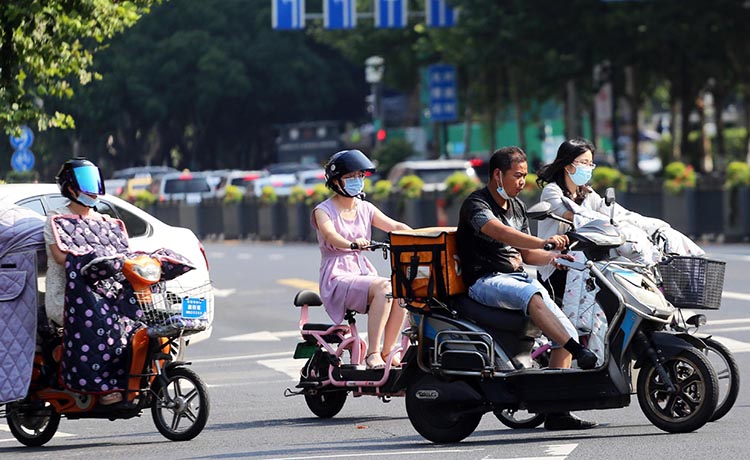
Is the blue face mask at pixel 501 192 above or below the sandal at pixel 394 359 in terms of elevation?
above

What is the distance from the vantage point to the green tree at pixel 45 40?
15281 millimetres

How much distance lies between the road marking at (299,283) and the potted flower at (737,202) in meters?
8.90

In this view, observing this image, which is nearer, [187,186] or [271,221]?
[271,221]

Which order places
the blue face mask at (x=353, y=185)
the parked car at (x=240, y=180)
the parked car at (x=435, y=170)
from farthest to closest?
the parked car at (x=240, y=180)
the parked car at (x=435, y=170)
the blue face mask at (x=353, y=185)

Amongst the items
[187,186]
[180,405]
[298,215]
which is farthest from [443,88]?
[180,405]

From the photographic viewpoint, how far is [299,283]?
27688 millimetres

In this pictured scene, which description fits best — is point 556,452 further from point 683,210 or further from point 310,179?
point 310,179

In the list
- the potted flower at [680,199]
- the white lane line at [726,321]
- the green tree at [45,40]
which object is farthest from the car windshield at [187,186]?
the green tree at [45,40]

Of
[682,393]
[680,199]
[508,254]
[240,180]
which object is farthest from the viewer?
[240,180]

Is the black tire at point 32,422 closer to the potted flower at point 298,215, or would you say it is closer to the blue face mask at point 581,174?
the blue face mask at point 581,174

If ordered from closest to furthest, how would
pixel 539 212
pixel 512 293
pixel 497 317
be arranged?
pixel 539 212, pixel 512 293, pixel 497 317

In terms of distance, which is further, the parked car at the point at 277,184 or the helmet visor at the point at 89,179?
the parked car at the point at 277,184

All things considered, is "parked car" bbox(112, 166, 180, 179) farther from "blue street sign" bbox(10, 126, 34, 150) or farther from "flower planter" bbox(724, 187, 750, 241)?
"flower planter" bbox(724, 187, 750, 241)

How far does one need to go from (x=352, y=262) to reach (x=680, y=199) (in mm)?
24044
